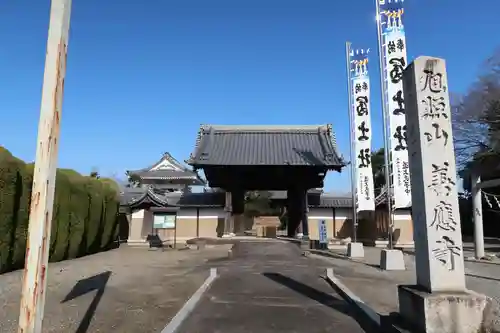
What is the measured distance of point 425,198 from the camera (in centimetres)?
502

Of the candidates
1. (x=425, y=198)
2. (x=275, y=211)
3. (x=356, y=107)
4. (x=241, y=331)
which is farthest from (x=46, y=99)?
(x=275, y=211)

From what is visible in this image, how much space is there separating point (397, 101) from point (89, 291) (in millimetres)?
11218

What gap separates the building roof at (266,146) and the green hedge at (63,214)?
6.02m

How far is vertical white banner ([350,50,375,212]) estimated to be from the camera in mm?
16094

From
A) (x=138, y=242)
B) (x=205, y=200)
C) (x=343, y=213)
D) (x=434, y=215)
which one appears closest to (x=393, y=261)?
(x=434, y=215)

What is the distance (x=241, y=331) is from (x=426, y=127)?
13.5ft

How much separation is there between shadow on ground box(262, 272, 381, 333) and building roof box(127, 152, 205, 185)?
915 inches

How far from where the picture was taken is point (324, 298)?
7820 mm

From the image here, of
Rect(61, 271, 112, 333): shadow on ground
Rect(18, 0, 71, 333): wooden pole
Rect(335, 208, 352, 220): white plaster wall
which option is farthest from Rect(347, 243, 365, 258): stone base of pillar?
Rect(18, 0, 71, 333): wooden pole

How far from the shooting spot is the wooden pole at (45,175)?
2.73 m

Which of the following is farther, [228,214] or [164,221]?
[228,214]

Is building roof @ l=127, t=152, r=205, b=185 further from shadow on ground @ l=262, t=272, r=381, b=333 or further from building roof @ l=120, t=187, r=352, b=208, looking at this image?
shadow on ground @ l=262, t=272, r=381, b=333

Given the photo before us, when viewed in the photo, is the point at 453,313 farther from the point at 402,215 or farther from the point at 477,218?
the point at 402,215

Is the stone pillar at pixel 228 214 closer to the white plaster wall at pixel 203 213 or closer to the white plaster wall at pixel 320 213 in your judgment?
the white plaster wall at pixel 203 213
